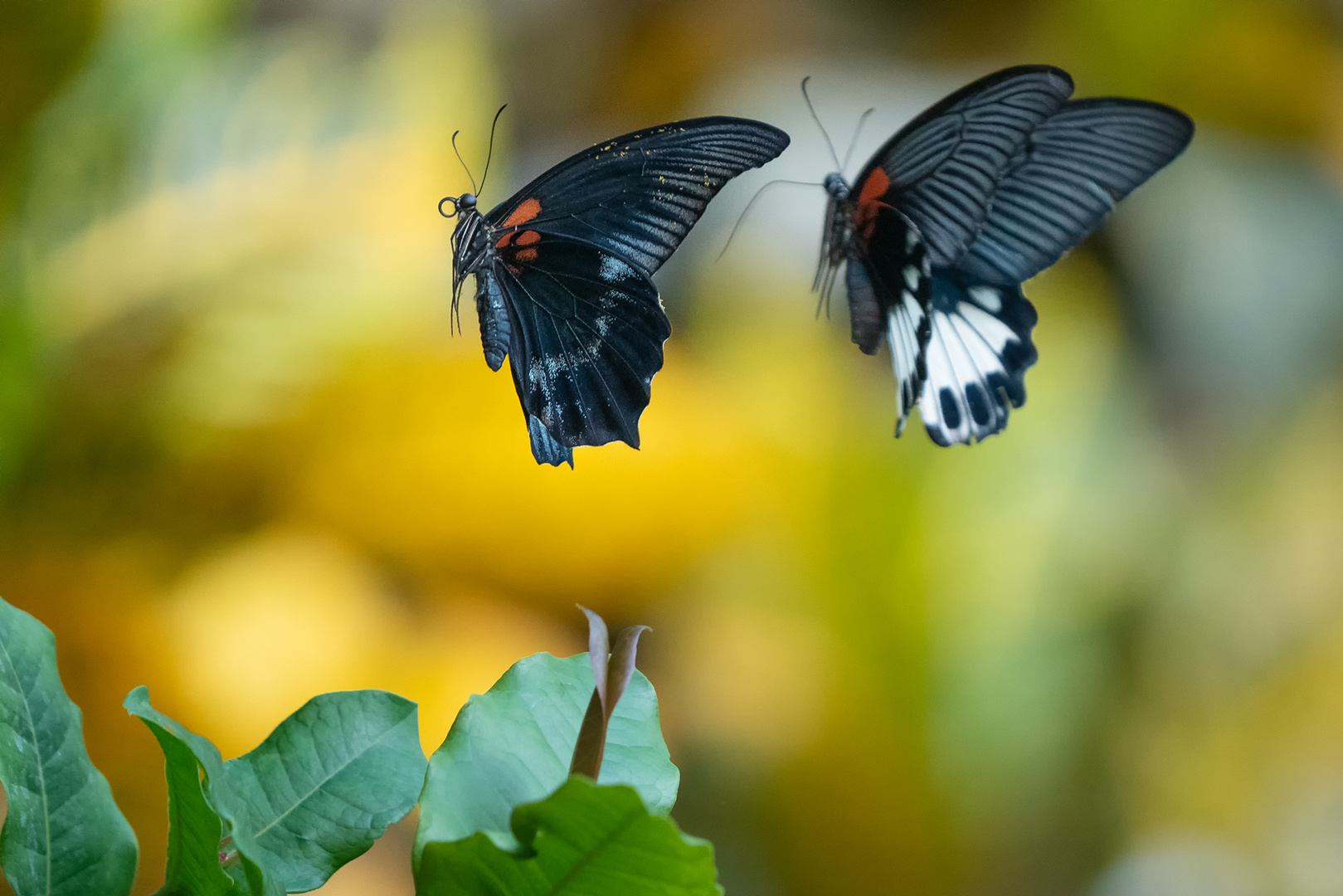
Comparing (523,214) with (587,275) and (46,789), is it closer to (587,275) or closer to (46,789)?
(587,275)

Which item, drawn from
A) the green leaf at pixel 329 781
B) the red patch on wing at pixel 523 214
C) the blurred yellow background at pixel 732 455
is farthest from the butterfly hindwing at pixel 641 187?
the blurred yellow background at pixel 732 455

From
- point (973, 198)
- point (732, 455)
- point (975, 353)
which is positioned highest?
point (973, 198)

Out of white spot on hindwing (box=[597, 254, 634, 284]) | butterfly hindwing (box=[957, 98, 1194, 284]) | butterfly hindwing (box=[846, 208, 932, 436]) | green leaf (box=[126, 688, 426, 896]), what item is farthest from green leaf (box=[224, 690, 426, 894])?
butterfly hindwing (box=[957, 98, 1194, 284])

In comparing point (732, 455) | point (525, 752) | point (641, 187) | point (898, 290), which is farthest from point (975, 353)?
point (732, 455)

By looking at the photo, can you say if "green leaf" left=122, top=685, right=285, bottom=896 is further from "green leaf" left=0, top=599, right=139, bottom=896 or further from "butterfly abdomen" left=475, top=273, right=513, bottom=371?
"butterfly abdomen" left=475, top=273, right=513, bottom=371

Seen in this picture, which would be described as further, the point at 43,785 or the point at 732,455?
the point at 732,455
